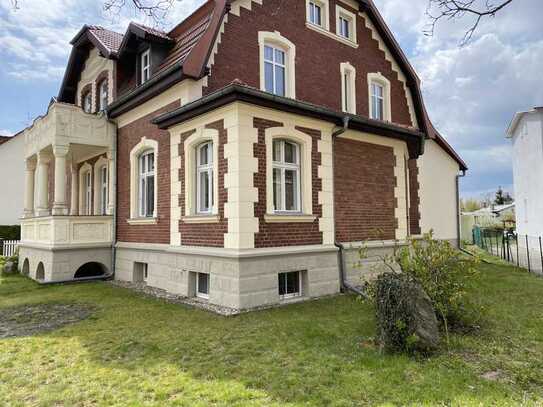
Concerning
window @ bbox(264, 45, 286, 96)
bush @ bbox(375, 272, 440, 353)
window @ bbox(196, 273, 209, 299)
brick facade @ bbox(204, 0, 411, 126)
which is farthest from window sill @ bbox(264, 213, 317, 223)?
window @ bbox(264, 45, 286, 96)

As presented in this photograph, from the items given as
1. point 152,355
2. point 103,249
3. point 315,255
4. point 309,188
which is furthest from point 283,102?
point 103,249

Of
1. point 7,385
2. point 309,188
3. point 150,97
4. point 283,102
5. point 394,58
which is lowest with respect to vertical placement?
point 7,385

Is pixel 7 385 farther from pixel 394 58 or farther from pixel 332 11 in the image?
pixel 394 58

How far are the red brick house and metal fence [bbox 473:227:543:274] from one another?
4720 mm

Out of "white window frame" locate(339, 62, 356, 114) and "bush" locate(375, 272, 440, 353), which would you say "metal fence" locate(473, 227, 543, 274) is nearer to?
"white window frame" locate(339, 62, 356, 114)

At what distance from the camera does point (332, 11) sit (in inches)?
477

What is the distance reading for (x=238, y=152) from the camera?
7816mm

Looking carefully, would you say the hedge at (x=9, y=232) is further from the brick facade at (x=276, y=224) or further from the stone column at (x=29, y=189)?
the brick facade at (x=276, y=224)

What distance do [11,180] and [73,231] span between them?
19.4m

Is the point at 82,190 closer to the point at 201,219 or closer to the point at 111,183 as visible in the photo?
the point at 111,183

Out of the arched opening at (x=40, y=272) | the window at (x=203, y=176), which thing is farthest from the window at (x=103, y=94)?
the window at (x=203, y=176)

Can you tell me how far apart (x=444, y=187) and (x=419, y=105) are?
6178 mm

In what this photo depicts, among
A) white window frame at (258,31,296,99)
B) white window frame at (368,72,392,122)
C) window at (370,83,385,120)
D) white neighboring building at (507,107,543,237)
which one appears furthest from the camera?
white neighboring building at (507,107,543,237)

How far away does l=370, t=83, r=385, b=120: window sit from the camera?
515 inches
